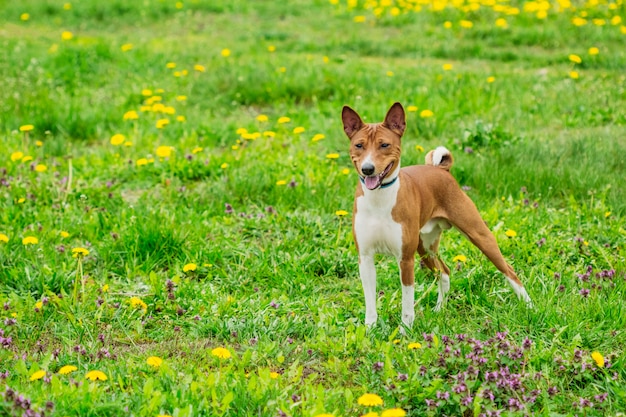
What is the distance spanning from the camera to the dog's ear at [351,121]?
4059 millimetres

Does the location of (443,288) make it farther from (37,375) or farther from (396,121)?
(37,375)

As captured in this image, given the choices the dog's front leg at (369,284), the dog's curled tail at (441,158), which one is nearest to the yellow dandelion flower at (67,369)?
the dog's front leg at (369,284)

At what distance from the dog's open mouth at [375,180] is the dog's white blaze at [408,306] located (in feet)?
2.15

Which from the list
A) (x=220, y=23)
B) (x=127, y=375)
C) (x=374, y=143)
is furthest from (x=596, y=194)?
(x=220, y=23)

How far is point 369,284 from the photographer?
420 cm

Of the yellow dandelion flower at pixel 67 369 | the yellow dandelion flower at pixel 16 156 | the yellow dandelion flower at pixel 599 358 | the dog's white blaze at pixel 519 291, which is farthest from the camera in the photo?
the yellow dandelion flower at pixel 16 156

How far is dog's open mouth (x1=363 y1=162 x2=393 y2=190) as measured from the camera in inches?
152

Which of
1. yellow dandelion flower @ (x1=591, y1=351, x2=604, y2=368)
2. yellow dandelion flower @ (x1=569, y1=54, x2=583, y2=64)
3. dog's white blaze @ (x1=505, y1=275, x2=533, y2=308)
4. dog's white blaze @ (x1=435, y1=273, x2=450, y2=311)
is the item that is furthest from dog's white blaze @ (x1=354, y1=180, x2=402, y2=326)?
yellow dandelion flower @ (x1=569, y1=54, x2=583, y2=64)

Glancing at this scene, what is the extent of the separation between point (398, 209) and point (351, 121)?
0.53 meters

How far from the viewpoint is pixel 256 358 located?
3943 millimetres

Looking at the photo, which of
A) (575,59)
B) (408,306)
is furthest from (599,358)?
(575,59)

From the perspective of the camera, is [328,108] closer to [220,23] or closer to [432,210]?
[432,210]

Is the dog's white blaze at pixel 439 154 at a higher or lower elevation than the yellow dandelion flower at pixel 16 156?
higher

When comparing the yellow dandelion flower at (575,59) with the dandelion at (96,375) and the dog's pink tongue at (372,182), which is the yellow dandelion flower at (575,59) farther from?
the dandelion at (96,375)
